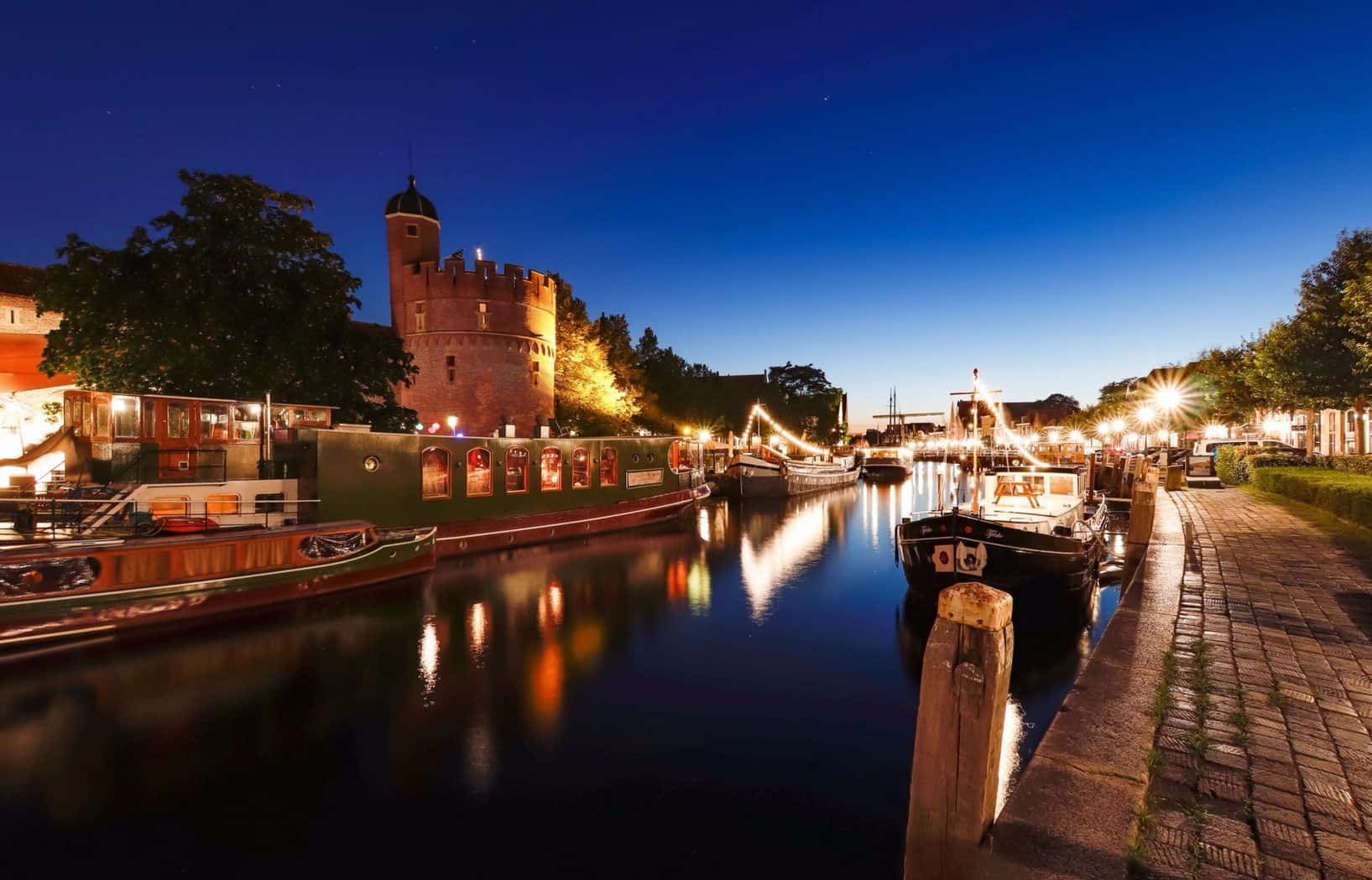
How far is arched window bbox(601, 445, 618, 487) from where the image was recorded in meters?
26.1

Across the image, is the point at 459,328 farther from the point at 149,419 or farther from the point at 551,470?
the point at 149,419

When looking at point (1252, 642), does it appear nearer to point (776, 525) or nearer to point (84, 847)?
point (84, 847)

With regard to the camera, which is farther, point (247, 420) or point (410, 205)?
point (410, 205)

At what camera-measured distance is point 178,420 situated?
1705 cm

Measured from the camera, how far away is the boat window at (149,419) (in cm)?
1645

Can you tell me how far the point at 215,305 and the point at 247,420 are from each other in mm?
4629

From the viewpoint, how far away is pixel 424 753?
8219 millimetres

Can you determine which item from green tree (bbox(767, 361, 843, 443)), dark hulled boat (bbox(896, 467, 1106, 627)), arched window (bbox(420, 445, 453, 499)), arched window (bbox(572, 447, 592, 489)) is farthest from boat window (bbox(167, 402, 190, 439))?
green tree (bbox(767, 361, 843, 443))

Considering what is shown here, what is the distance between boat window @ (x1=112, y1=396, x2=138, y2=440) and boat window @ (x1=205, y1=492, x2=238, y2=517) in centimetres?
260

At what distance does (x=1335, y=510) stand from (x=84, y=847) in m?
24.7

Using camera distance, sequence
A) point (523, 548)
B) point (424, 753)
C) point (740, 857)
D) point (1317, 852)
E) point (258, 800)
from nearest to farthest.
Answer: point (1317, 852), point (740, 857), point (258, 800), point (424, 753), point (523, 548)

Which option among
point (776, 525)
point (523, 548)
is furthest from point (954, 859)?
point (776, 525)

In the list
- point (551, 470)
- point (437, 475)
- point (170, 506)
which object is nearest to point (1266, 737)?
point (170, 506)

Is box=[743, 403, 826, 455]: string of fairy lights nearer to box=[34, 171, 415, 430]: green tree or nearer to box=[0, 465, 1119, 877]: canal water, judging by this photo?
box=[34, 171, 415, 430]: green tree
